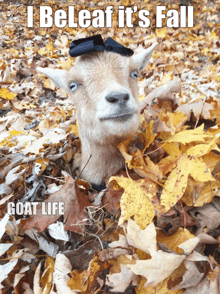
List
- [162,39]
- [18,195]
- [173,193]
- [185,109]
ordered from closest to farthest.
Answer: [173,193] → [18,195] → [185,109] → [162,39]

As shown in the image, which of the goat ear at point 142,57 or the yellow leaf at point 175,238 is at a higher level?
the goat ear at point 142,57

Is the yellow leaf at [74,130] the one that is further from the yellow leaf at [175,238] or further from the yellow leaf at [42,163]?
the yellow leaf at [175,238]

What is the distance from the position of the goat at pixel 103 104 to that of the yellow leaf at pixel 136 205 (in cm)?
43

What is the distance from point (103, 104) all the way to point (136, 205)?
75cm

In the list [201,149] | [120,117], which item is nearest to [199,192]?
[201,149]

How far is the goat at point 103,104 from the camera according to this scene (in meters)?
1.71

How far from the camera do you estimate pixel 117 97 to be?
164 cm

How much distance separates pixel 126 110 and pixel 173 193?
0.65 metres

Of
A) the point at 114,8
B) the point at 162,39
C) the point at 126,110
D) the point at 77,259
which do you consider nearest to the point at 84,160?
the point at 126,110

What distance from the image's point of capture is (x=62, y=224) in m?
1.77

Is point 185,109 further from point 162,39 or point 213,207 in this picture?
point 162,39

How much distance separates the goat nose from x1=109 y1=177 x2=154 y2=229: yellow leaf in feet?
1.78

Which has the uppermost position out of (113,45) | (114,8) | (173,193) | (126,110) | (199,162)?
(114,8)

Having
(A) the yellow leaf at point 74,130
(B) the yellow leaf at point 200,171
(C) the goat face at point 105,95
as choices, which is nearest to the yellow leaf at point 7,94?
(A) the yellow leaf at point 74,130
